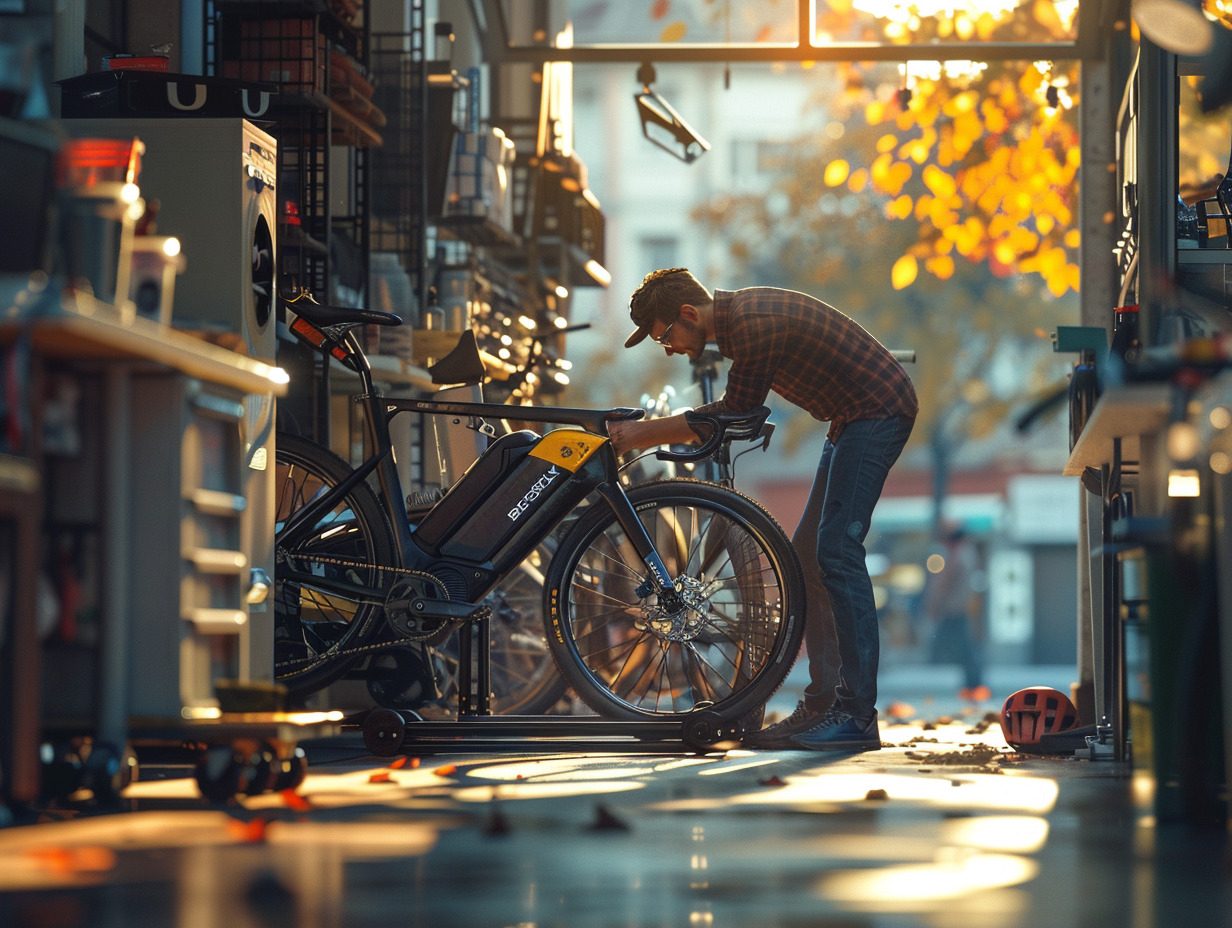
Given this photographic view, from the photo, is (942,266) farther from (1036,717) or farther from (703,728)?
(703,728)

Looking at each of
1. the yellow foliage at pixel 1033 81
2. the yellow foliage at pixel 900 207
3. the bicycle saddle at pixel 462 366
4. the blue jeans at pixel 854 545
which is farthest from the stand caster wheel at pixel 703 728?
the yellow foliage at pixel 900 207

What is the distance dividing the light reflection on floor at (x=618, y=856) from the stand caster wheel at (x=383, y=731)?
1.61ft

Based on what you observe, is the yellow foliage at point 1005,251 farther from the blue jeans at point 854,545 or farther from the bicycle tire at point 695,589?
the bicycle tire at point 695,589

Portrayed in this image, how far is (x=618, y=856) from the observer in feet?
9.01

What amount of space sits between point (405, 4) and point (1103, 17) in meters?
3.04

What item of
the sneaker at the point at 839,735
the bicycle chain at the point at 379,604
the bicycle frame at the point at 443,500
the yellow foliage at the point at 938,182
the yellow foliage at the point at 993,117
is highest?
the yellow foliage at the point at 993,117

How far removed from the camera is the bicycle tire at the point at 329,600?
15.6 feet

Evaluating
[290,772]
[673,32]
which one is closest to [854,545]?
[290,772]

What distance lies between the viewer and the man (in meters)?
4.91

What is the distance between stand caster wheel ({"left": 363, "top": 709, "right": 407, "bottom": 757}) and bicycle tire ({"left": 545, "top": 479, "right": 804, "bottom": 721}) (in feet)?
1.63

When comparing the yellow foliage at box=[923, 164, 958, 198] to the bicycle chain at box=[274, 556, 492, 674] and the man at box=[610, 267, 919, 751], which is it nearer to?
the man at box=[610, 267, 919, 751]

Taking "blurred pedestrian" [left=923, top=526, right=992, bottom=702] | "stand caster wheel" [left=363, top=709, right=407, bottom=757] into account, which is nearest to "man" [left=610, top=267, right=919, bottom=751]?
"stand caster wheel" [left=363, top=709, right=407, bottom=757]

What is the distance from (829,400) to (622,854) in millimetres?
→ 2536

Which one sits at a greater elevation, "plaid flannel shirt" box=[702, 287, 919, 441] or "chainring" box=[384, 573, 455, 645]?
"plaid flannel shirt" box=[702, 287, 919, 441]
